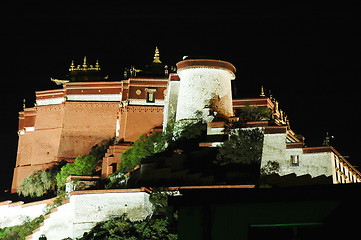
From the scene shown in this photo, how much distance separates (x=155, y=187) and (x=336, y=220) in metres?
18.2

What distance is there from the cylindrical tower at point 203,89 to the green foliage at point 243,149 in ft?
17.1

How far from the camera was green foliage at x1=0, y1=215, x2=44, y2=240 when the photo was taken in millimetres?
37031

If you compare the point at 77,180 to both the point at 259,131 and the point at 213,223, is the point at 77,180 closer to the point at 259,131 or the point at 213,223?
the point at 259,131

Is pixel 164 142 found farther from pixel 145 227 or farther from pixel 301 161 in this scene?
pixel 145 227

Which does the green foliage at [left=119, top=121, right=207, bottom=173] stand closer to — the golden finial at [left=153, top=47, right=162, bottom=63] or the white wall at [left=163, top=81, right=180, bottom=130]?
the white wall at [left=163, top=81, right=180, bottom=130]

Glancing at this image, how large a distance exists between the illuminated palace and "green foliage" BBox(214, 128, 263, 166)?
4.40m

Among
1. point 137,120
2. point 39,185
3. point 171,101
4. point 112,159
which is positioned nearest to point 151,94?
point 137,120

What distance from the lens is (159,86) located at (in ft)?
156

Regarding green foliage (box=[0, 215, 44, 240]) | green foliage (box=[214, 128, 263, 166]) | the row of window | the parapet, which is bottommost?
green foliage (box=[0, 215, 44, 240])

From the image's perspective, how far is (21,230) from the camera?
37.6 meters

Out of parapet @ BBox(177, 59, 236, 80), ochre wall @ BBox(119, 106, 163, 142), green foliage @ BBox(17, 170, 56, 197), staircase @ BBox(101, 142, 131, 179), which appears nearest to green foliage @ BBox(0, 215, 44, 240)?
staircase @ BBox(101, 142, 131, 179)

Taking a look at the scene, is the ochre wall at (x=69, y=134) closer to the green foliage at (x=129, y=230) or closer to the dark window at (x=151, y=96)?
the dark window at (x=151, y=96)

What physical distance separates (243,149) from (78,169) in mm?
13689

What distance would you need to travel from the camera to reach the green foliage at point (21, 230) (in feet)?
121
